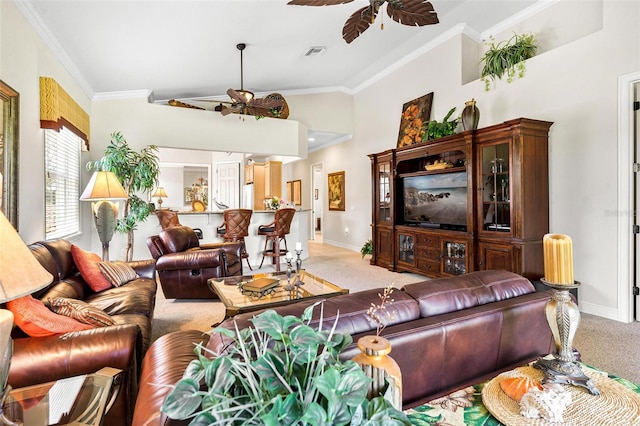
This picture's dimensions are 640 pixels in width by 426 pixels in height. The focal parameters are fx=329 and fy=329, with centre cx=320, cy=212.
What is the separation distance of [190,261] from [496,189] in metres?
3.73

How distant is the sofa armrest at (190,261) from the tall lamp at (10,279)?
2504 mm

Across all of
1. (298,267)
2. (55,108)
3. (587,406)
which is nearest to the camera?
(587,406)

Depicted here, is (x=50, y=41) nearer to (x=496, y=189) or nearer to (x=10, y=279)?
(x=10, y=279)

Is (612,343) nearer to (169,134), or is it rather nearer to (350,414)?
(350,414)

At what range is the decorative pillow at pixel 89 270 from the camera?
2674mm

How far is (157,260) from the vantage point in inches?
148

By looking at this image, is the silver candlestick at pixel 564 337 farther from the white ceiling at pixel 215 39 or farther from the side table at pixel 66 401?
the white ceiling at pixel 215 39

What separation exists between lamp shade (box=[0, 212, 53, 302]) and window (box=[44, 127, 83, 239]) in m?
A: 2.89

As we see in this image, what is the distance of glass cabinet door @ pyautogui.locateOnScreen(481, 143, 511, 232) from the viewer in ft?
12.7

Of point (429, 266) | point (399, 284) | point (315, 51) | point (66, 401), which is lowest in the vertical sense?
point (399, 284)

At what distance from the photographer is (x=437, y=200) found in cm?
503

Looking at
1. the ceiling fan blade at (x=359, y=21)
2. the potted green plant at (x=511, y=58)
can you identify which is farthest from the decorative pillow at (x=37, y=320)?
the potted green plant at (x=511, y=58)

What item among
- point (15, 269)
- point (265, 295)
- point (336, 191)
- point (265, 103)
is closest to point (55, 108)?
point (265, 103)

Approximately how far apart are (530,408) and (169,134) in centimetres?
613
